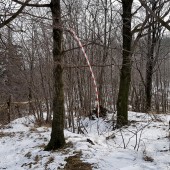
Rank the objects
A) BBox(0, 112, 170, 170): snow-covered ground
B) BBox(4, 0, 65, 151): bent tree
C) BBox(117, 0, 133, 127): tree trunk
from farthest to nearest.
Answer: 1. BBox(117, 0, 133, 127): tree trunk
2. BBox(4, 0, 65, 151): bent tree
3. BBox(0, 112, 170, 170): snow-covered ground

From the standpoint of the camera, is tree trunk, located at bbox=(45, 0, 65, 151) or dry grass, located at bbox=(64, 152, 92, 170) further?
tree trunk, located at bbox=(45, 0, 65, 151)

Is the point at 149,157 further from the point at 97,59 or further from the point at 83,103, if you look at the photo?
the point at 97,59

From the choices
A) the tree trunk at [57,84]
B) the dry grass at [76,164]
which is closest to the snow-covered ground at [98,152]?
the dry grass at [76,164]

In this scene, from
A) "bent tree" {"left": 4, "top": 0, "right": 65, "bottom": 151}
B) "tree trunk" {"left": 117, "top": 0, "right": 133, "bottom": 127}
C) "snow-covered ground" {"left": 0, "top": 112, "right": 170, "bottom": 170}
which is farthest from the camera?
"tree trunk" {"left": 117, "top": 0, "right": 133, "bottom": 127}

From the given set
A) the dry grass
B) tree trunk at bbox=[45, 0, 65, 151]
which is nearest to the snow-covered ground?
the dry grass

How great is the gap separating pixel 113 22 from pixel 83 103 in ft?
16.1

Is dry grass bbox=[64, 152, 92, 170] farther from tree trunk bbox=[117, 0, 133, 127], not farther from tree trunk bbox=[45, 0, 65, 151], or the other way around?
tree trunk bbox=[117, 0, 133, 127]

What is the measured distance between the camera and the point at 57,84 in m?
6.00

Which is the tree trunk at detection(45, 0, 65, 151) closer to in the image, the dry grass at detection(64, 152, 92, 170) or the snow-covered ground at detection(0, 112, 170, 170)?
the snow-covered ground at detection(0, 112, 170, 170)

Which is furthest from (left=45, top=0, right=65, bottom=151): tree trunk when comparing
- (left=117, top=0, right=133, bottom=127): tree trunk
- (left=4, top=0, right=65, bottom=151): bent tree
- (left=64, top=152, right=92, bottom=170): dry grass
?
(left=117, top=0, right=133, bottom=127): tree trunk

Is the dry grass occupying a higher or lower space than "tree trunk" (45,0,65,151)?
lower

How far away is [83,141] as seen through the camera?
6.39 meters

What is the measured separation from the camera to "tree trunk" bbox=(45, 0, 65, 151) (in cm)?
567

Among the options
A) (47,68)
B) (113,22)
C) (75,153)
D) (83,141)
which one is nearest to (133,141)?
(83,141)
